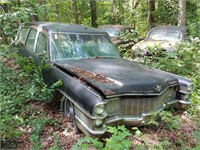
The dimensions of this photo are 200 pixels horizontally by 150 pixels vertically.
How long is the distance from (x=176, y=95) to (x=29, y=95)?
289 cm

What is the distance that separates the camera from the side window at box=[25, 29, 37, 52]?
18.7ft

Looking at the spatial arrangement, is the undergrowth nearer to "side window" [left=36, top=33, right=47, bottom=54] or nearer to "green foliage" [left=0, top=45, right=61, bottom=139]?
"green foliage" [left=0, top=45, right=61, bottom=139]

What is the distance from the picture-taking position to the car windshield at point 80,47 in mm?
4617

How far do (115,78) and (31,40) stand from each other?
321 cm

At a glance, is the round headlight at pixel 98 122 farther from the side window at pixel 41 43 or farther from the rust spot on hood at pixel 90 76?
the side window at pixel 41 43

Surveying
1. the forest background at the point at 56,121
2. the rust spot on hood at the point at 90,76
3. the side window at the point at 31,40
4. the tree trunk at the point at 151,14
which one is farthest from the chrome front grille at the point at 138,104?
the tree trunk at the point at 151,14

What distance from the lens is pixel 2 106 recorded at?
4.16m

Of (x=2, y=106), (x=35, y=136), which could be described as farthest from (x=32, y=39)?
(x=35, y=136)

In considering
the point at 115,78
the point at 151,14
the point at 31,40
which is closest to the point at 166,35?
the point at 31,40

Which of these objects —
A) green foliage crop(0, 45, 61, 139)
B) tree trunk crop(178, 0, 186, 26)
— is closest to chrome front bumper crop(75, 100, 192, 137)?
green foliage crop(0, 45, 61, 139)

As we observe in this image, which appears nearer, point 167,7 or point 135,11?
point 167,7

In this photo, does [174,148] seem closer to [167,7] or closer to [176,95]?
[176,95]

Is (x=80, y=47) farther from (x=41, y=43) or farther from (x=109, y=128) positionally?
(x=109, y=128)

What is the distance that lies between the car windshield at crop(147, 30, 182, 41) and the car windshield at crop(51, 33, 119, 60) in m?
5.49
